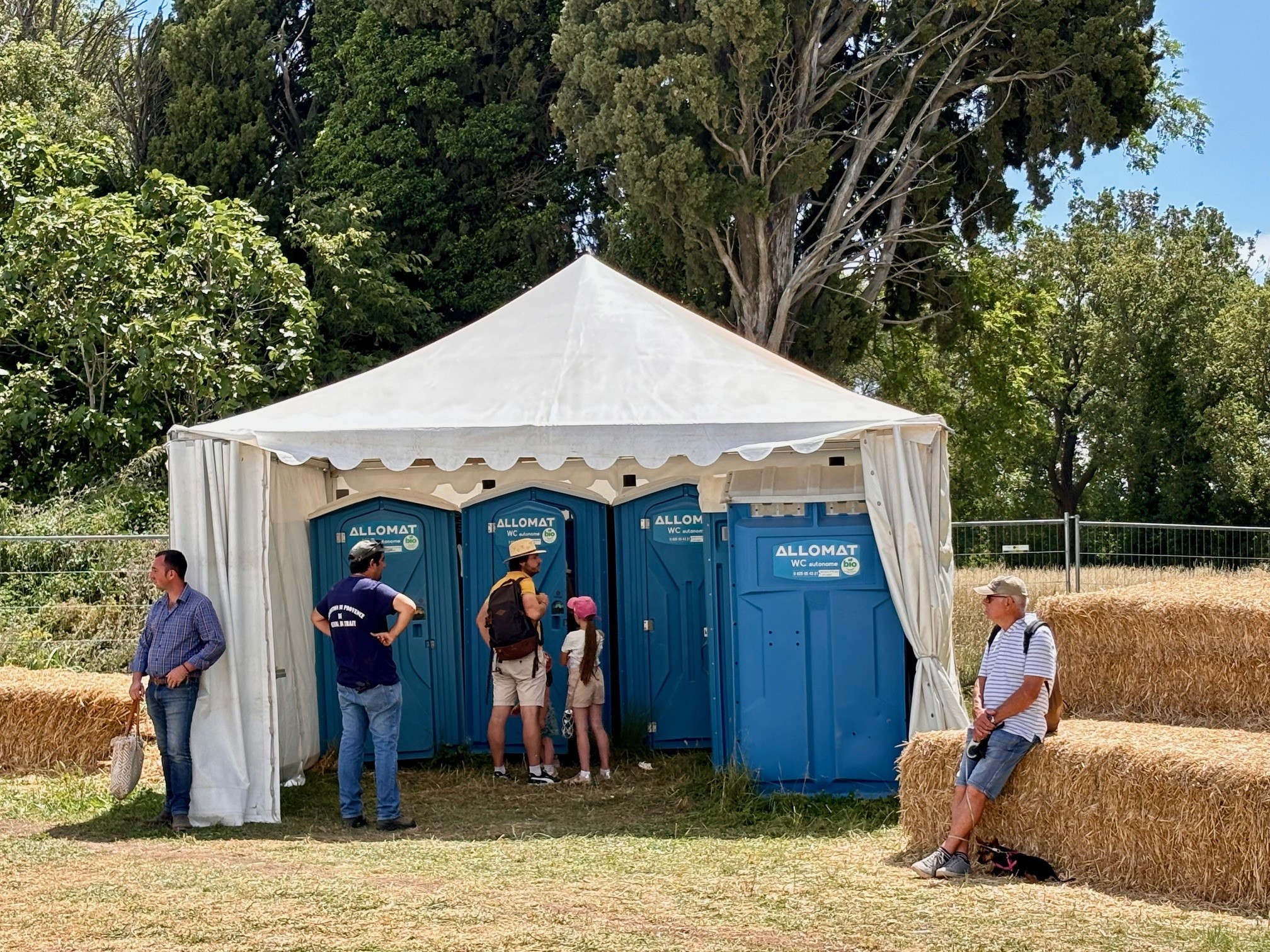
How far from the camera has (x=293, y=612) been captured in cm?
1009

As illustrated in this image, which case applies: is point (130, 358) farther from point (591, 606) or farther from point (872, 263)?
point (872, 263)

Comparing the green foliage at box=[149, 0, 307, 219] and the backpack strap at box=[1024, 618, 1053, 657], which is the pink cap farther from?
the green foliage at box=[149, 0, 307, 219]

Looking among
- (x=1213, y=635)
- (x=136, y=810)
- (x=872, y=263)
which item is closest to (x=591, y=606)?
(x=136, y=810)

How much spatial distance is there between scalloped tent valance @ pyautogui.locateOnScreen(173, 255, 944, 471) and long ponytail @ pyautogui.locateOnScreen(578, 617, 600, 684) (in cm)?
150

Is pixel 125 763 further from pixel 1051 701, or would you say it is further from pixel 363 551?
pixel 1051 701

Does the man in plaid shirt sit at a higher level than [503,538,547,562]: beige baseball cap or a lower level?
lower

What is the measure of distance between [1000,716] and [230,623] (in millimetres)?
4466

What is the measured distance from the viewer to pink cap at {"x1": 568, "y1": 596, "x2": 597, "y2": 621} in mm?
9688

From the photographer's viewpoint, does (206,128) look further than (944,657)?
Yes

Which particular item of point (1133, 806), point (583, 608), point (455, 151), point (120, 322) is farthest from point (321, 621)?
point (455, 151)

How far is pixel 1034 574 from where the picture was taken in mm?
13875

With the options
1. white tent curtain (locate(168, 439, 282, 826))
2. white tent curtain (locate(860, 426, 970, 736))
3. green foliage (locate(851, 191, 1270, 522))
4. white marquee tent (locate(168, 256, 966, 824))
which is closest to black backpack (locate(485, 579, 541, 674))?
white marquee tent (locate(168, 256, 966, 824))

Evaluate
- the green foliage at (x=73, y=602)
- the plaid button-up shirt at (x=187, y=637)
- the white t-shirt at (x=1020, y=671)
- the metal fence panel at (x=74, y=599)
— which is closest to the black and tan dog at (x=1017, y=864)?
the white t-shirt at (x=1020, y=671)

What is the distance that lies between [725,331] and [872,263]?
12.1 metres
